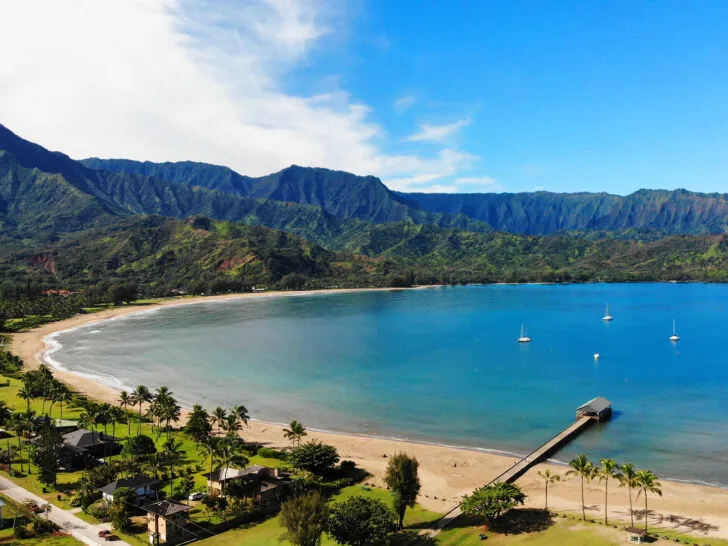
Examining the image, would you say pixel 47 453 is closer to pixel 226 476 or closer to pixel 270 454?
pixel 226 476

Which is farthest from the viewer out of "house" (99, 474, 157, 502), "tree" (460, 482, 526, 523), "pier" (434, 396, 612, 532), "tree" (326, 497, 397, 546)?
"pier" (434, 396, 612, 532)

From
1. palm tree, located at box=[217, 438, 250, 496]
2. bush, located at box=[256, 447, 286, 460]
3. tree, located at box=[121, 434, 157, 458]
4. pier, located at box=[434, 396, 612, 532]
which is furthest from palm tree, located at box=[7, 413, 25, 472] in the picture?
pier, located at box=[434, 396, 612, 532]

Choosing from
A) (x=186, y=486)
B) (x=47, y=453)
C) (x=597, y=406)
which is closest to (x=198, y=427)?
(x=186, y=486)

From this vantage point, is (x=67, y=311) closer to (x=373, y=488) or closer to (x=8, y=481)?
(x=8, y=481)

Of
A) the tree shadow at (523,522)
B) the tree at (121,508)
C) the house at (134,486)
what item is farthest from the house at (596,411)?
the tree at (121,508)

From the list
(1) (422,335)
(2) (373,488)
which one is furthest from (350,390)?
(1) (422,335)

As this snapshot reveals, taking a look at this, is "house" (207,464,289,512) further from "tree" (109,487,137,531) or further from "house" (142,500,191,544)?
"tree" (109,487,137,531)

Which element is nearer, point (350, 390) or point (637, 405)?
point (637, 405)
